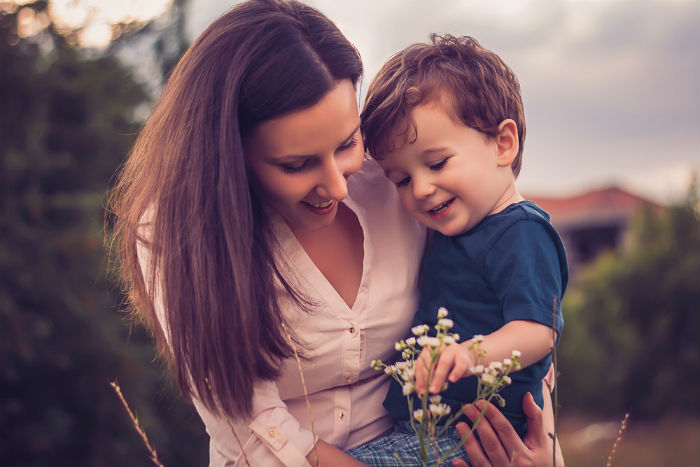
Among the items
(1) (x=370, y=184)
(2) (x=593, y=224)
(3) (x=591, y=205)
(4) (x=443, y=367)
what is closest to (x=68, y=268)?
(1) (x=370, y=184)

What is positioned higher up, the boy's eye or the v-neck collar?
the boy's eye

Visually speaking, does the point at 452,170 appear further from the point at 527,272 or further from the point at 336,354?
the point at 336,354

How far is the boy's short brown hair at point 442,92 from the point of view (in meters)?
2.12

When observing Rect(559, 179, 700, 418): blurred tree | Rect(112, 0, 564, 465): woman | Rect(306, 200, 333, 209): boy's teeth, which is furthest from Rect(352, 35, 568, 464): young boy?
Rect(559, 179, 700, 418): blurred tree

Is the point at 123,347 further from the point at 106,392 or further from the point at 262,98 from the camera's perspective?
the point at 262,98

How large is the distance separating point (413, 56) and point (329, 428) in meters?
1.21

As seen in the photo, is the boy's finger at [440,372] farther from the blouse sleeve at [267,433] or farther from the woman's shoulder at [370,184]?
the woman's shoulder at [370,184]

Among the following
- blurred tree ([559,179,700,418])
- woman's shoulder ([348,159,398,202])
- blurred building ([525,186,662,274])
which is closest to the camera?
woman's shoulder ([348,159,398,202])

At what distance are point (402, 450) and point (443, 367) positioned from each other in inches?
27.7

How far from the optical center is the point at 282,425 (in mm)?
1959

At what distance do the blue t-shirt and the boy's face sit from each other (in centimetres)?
6

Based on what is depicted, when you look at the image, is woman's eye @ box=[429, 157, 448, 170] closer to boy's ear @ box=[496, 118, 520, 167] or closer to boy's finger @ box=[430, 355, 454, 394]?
boy's ear @ box=[496, 118, 520, 167]

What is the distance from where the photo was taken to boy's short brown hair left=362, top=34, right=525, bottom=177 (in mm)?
2115

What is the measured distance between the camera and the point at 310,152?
74.7 inches
